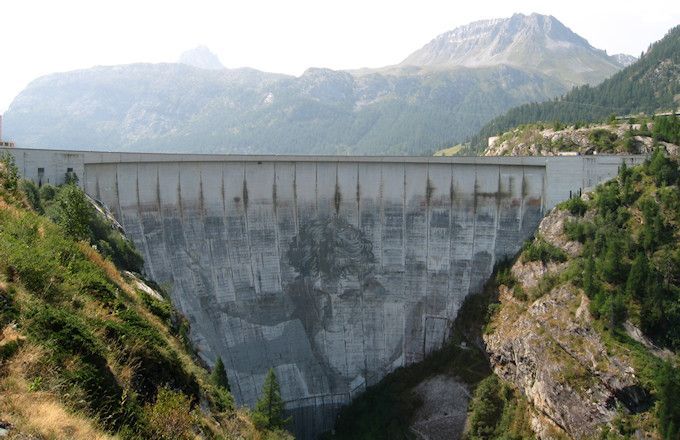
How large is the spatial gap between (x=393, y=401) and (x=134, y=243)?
925 inches

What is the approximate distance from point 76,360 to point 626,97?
122559 millimetres

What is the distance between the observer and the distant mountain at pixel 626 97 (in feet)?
353

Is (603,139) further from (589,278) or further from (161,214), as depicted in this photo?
(161,214)

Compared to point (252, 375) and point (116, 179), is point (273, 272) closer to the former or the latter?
point (252, 375)

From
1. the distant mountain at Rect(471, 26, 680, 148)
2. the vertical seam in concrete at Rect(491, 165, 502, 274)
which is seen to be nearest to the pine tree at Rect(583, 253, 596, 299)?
the vertical seam in concrete at Rect(491, 165, 502, 274)

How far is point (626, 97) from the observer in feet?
370

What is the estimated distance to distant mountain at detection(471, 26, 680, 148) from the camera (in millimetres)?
107562

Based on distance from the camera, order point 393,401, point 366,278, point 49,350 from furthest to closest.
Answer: point 366,278
point 393,401
point 49,350

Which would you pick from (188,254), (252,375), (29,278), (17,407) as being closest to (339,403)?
(252,375)

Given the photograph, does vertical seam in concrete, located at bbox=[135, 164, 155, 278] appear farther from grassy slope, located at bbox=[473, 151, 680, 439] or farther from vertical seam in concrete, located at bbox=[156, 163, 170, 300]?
grassy slope, located at bbox=[473, 151, 680, 439]

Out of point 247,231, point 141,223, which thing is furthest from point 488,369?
point 141,223

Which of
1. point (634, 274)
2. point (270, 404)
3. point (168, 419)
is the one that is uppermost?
point (168, 419)

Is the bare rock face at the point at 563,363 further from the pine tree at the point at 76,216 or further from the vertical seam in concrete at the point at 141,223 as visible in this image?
the pine tree at the point at 76,216

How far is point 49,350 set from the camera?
1048 cm
